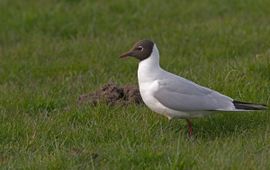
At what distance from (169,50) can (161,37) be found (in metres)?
0.75

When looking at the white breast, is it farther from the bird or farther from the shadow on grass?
the shadow on grass

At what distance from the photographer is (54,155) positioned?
19.5 ft

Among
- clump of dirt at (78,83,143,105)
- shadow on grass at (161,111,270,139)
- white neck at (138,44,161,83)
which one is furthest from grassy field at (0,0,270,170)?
white neck at (138,44,161,83)

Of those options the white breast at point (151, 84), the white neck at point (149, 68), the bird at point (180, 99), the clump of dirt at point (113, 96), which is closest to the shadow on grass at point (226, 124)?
the bird at point (180, 99)

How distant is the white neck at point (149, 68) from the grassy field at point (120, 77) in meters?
0.42

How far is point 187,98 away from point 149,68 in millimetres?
472

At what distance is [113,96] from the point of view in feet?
25.0

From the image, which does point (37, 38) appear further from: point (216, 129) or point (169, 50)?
point (216, 129)

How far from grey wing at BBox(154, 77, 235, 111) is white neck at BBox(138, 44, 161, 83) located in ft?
0.43

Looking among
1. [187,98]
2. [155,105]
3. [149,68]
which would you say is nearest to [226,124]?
[187,98]

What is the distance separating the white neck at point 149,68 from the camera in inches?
265

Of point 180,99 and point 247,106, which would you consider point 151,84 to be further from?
point 247,106

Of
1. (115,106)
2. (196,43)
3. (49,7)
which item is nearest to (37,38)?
(49,7)

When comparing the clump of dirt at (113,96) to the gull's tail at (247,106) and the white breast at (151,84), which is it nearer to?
the white breast at (151,84)
